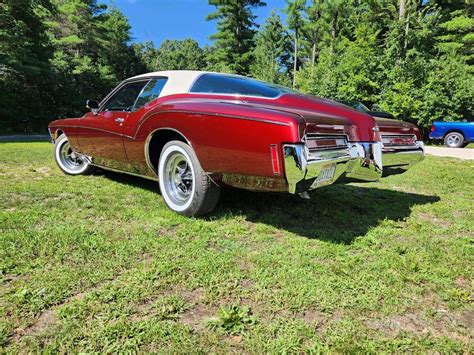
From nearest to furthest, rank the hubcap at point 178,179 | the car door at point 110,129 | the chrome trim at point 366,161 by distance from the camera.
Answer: the chrome trim at point 366,161 < the hubcap at point 178,179 < the car door at point 110,129

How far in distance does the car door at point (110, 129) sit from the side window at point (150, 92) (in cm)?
11

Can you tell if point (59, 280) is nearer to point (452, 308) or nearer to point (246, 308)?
point (246, 308)

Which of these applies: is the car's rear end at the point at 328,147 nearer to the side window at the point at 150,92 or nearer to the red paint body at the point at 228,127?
the red paint body at the point at 228,127

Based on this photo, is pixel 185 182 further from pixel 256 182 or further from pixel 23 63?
pixel 23 63

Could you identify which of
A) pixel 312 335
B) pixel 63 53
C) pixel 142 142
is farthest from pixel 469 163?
pixel 63 53

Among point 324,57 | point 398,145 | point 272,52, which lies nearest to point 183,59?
point 272,52

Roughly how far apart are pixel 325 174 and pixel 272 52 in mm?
30895

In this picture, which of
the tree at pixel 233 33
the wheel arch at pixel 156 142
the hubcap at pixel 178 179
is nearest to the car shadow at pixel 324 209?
the hubcap at pixel 178 179

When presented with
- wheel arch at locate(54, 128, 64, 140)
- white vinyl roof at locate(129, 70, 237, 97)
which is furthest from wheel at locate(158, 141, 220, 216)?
wheel arch at locate(54, 128, 64, 140)

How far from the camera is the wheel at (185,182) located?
3.38 meters

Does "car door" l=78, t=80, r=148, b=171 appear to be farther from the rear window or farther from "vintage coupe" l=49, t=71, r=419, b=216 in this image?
the rear window

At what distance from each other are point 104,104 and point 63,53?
959 inches

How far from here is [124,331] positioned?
1.85m

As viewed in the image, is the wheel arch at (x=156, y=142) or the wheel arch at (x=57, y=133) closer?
the wheel arch at (x=156, y=142)
